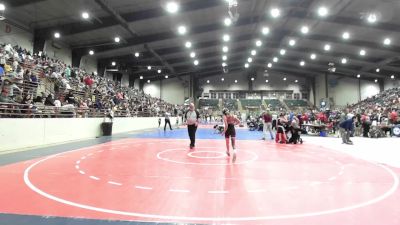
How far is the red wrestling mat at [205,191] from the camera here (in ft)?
13.5

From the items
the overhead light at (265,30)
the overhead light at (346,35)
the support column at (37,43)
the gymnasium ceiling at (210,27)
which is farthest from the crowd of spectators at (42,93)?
the overhead light at (346,35)

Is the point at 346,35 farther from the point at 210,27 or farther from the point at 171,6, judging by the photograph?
the point at 171,6

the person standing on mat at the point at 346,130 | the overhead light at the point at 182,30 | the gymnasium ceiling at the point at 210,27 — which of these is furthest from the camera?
the overhead light at the point at 182,30

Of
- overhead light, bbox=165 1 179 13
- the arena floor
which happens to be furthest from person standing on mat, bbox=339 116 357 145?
overhead light, bbox=165 1 179 13

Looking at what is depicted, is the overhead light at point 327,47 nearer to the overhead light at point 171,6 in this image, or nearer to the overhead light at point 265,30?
the overhead light at point 265,30

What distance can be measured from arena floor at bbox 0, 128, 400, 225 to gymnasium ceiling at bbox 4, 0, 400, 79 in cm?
1279

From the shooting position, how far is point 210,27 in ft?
90.1

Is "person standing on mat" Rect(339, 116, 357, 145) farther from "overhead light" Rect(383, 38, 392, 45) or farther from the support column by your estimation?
the support column

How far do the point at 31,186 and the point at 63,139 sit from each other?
9120 millimetres

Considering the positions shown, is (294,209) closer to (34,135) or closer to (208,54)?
(34,135)

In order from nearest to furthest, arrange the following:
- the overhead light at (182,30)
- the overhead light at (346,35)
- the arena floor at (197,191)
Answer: the arena floor at (197,191), the overhead light at (182,30), the overhead light at (346,35)

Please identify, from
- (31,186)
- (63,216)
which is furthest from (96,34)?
(63,216)

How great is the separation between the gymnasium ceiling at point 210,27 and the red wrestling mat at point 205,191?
1291 cm

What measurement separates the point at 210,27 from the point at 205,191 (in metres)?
23.9
